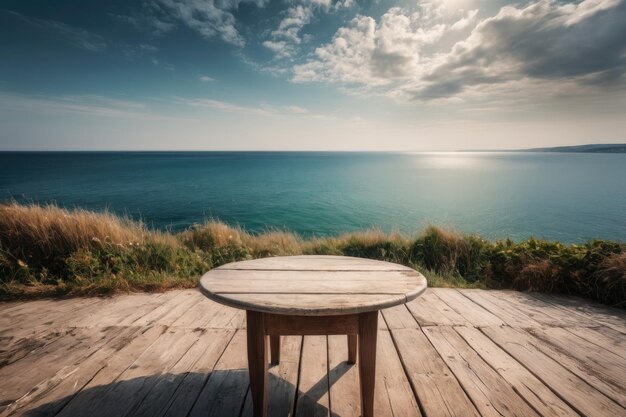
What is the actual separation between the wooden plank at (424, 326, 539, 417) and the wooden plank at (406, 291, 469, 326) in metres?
0.22

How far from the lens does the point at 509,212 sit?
21.3m

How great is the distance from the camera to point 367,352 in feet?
4.75

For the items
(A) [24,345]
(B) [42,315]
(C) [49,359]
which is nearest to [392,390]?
(C) [49,359]

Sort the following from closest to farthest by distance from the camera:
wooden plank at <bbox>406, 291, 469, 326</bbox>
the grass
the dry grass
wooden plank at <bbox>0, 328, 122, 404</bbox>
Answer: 1. wooden plank at <bbox>0, 328, 122, 404</bbox>
2. wooden plank at <bbox>406, 291, 469, 326</bbox>
3. the grass
4. the dry grass

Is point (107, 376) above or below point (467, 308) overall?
above

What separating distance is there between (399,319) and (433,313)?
411 mm

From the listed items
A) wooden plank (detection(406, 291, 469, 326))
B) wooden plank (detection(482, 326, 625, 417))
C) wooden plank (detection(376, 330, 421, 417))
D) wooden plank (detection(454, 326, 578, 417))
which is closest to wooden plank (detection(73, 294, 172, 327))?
wooden plank (detection(376, 330, 421, 417))

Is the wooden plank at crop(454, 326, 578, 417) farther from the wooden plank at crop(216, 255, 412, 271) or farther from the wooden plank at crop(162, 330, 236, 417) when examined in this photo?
the wooden plank at crop(162, 330, 236, 417)

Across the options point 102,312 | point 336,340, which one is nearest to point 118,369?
point 102,312

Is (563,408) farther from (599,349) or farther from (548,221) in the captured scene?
(548,221)

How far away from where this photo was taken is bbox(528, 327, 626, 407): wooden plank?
1820 mm

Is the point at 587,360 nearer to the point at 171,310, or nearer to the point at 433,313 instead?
the point at 433,313

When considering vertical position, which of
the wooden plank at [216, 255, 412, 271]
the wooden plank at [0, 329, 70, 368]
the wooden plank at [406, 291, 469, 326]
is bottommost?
the wooden plank at [406, 291, 469, 326]

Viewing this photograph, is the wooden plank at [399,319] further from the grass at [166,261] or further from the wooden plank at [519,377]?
the grass at [166,261]
